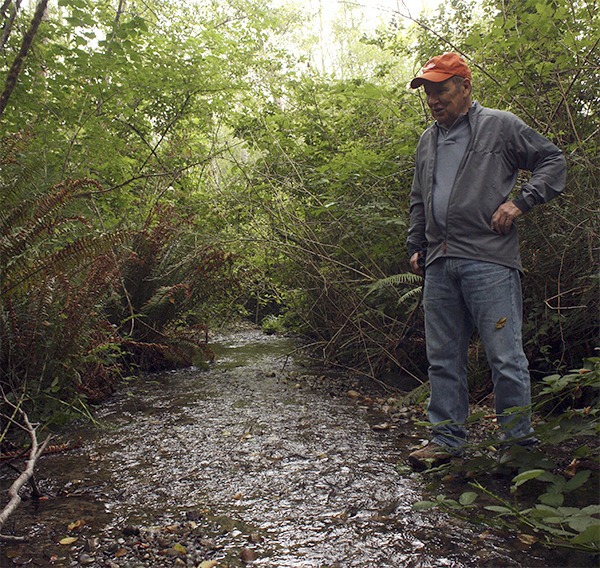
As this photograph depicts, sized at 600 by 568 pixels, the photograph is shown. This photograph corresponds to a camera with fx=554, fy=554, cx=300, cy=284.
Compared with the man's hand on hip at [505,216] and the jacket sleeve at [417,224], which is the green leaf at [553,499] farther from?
the jacket sleeve at [417,224]

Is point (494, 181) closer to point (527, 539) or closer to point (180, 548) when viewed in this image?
point (527, 539)

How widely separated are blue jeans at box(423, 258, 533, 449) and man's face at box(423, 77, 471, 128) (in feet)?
2.58

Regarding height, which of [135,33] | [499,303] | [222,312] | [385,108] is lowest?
[222,312]

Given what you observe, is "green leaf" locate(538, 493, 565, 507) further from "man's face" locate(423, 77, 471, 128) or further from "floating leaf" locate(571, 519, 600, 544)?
"man's face" locate(423, 77, 471, 128)

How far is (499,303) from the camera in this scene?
2.78 m

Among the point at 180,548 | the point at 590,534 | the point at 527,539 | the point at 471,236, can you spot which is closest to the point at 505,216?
the point at 471,236

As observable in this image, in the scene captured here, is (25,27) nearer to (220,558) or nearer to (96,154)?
(96,154)

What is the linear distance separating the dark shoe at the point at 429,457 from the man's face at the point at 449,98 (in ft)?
5.77

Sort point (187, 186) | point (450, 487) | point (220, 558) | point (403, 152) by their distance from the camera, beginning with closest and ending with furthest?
point (220, 558) → point (450, 487) → point (403, 152) → point (187, 186)

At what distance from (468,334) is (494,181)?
85 centimetres

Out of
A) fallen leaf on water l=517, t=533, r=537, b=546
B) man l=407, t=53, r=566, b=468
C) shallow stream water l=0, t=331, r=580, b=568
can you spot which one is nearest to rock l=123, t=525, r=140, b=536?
shallow stream water l=0, t=331, r=580, b=568

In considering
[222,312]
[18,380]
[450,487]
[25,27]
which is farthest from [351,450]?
[25,27]

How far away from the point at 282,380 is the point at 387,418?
1689mm

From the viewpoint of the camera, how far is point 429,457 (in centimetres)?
292
